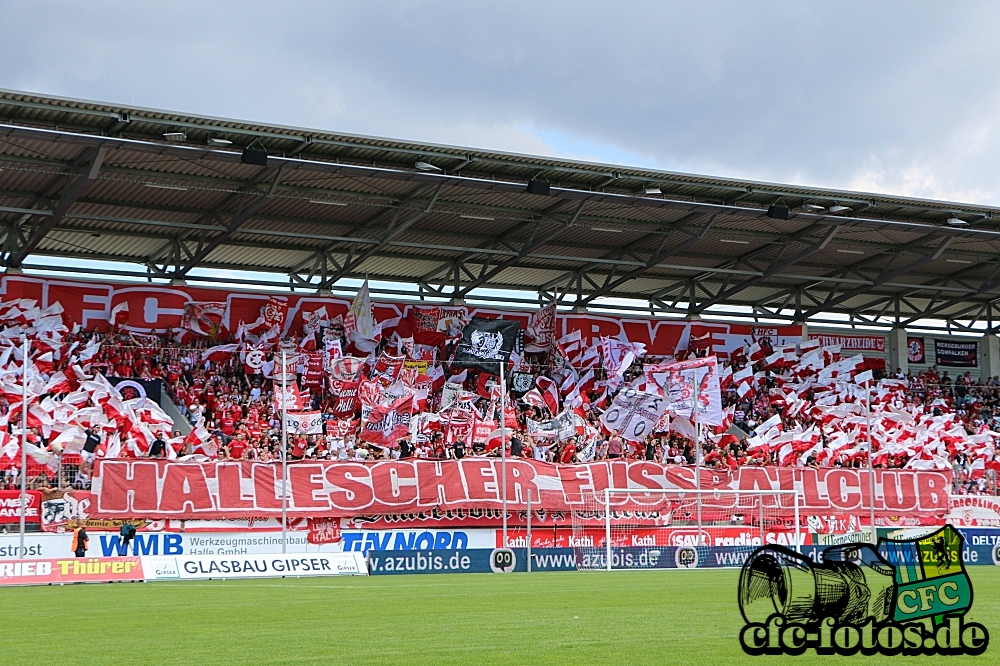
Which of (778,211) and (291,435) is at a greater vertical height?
(778,211)

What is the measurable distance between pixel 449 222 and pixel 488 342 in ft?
15.6

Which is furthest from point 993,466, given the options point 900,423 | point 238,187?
point 238,187

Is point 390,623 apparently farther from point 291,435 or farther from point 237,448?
point 291,435

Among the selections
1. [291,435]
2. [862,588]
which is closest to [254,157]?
→ [291,435]

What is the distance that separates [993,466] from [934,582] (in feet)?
117

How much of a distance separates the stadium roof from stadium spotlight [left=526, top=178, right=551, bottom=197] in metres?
0.35

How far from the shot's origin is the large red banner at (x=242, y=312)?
36469mm

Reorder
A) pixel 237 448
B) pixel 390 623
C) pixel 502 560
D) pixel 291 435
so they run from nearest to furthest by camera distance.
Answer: pixel 390 623, pixel 502 560, pixel 237 448, pixel 291 435

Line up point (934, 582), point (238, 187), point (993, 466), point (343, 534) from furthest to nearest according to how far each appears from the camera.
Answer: point (993, 466), point (238, 187), point (343, 534), point (934, 582)

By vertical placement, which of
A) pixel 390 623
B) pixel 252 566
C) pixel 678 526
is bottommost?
pixel 252 566

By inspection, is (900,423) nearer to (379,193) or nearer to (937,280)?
(937,280)

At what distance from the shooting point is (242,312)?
3897 cm

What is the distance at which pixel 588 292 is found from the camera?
4606 centimetres

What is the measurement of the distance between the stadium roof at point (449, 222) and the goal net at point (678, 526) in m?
8.69
